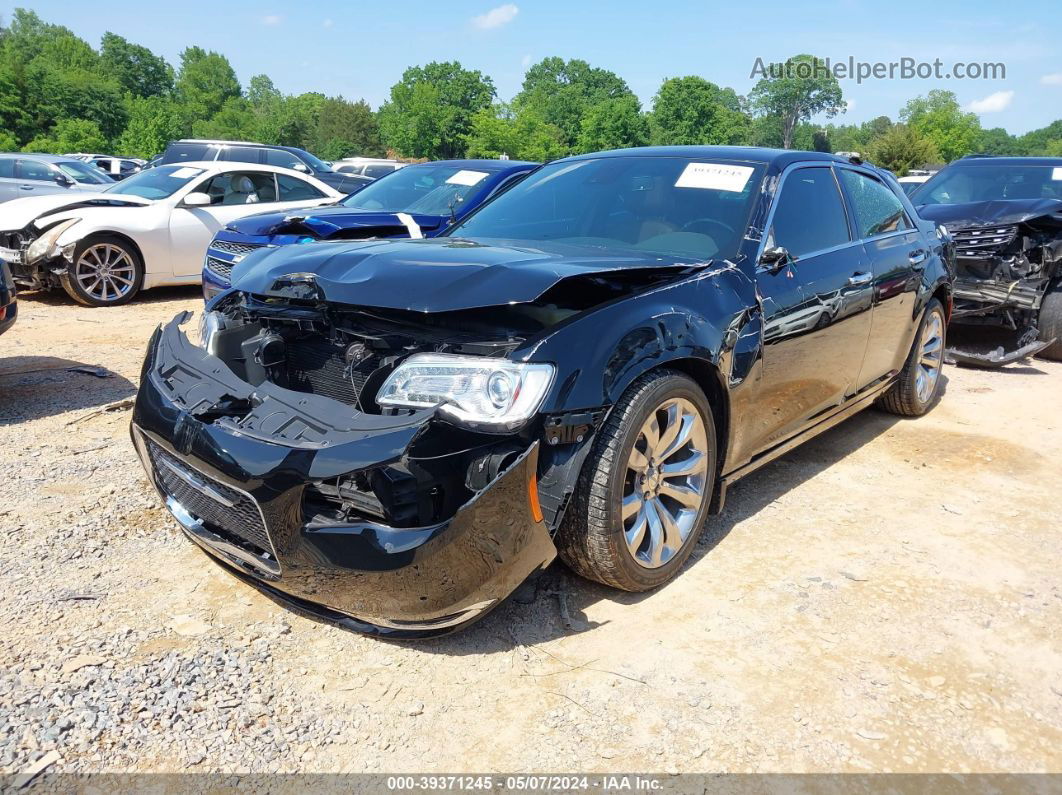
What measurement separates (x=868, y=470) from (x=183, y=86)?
110m

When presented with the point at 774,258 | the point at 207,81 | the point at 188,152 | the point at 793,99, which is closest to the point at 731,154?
the point at 774,258

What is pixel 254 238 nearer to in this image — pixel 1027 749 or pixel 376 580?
pixel 376 580

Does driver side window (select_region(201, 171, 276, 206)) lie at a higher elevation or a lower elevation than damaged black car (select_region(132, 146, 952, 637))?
higher

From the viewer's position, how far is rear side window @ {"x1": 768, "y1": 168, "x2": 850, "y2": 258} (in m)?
3.65

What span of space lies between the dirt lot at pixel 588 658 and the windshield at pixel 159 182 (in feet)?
21.1

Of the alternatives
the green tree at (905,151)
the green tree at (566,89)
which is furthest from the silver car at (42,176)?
the green tree at (566,89)

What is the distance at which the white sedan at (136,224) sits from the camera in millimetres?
8391

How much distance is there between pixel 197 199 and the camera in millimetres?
9117

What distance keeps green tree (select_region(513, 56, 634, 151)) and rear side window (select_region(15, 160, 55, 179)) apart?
93.9 metres

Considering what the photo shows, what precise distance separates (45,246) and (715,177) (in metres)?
7.51

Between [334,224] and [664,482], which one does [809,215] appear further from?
[334,224]

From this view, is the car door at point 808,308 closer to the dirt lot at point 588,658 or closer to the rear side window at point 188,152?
the dirt lot at point 588,658

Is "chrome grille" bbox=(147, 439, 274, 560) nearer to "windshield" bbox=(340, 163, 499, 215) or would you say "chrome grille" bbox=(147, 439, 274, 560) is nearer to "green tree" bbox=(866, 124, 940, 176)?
"windshield" bbox=(340, 163, 499, 215)

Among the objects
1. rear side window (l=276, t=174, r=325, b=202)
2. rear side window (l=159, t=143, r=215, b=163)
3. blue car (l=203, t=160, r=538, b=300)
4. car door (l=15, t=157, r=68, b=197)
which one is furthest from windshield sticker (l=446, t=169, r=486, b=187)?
car door (l=15, t=157, r=68, b=197)
